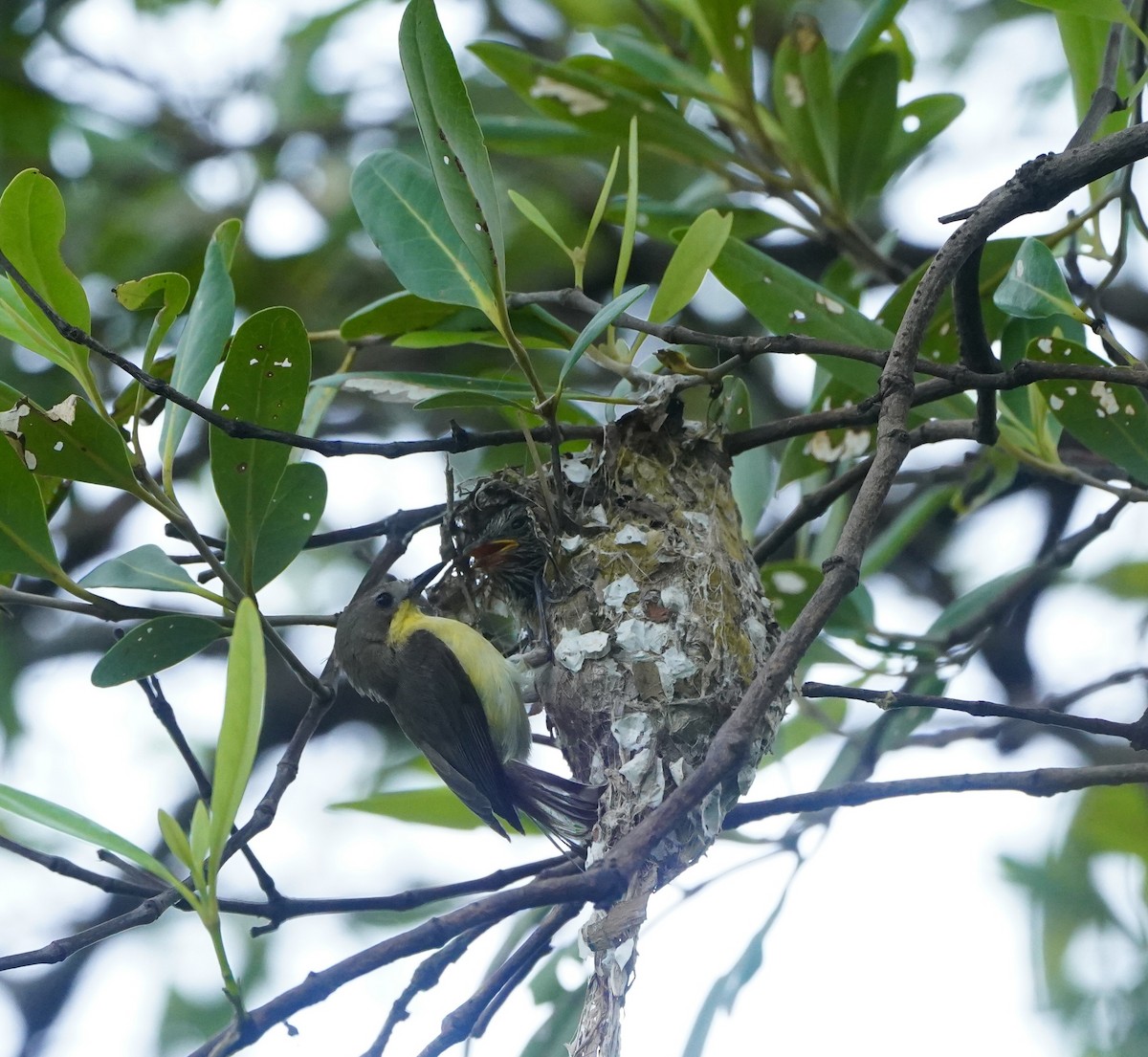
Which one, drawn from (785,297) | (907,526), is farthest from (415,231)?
(907,526)

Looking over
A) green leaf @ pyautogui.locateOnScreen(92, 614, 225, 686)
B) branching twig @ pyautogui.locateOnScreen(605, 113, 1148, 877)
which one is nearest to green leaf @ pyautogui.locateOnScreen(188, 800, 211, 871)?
branching twig @ pyautogui.locateOnScreen(605, 113, 1148, 877)

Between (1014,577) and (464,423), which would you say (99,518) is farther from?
(1014,577)

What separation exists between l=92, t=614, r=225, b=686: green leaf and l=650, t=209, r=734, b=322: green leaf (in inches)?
37.7

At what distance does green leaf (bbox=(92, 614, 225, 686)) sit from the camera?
2057 millimetres

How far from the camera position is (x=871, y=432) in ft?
9.62

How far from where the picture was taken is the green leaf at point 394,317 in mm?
2494

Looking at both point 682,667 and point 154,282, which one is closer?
point 154,282

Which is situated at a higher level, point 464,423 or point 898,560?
point 464,423

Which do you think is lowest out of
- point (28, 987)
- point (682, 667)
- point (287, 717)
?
point (682, 667)

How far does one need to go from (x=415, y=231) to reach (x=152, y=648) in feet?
2.72

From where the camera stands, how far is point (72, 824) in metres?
1.39

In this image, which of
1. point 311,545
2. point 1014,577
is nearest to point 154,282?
point 311,545

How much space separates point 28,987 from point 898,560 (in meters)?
3.30

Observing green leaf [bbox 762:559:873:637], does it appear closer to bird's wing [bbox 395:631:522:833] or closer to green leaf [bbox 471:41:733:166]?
bird's wing [bbox 395:631:522:833]
